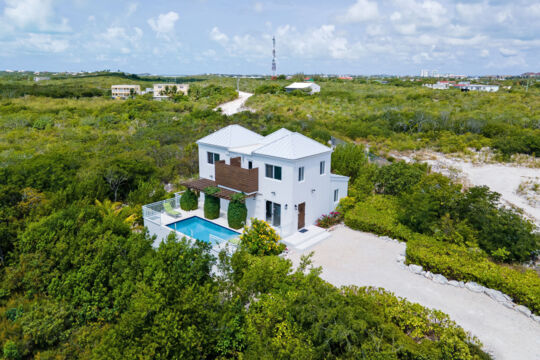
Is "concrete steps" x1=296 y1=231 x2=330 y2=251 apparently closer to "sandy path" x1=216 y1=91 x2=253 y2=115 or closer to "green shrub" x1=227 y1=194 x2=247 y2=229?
"green shrub" x1=227 y1=194 x2=247 y2=229

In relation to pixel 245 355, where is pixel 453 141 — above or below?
above

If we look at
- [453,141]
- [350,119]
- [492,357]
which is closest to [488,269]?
[492,357]

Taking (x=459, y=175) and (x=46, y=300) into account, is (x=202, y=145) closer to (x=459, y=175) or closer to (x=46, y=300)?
(x=46, y=300)

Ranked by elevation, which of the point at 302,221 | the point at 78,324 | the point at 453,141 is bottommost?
the point at 78,324

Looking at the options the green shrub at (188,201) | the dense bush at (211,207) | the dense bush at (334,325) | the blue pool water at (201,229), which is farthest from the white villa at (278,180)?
the dense bush at (334,325)

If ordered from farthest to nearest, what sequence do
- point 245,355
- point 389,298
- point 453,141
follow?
point 453,141 < point 389,298 < point 245,355

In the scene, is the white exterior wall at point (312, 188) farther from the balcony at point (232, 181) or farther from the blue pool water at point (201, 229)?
the blue pool water at point (201, 229)
